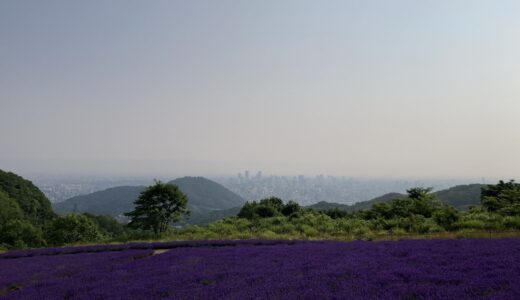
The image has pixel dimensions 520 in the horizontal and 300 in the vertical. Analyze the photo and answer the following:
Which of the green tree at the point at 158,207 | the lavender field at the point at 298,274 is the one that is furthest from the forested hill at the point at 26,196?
the lavender field at the point at 298,274

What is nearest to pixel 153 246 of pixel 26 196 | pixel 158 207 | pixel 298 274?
pixel 298 274

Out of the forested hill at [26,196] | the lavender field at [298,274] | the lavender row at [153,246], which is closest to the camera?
the lavender field at [298,274]

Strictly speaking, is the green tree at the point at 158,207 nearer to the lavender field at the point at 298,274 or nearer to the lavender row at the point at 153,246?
the lavender row at the point at 153,246

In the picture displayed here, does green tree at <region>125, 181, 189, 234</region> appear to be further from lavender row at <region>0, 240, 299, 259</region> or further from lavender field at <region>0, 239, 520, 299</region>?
lavender field at <region>0, 239, 520, 299</region>

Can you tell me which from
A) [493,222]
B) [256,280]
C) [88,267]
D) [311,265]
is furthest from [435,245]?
[88,267]

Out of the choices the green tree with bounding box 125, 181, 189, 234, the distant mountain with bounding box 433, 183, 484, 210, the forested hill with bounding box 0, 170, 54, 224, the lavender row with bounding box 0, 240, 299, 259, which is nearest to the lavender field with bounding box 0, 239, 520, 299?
the lavender row with bounding box 0, 240, 299, 259

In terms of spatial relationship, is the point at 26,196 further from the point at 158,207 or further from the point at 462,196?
the point at 462,196
